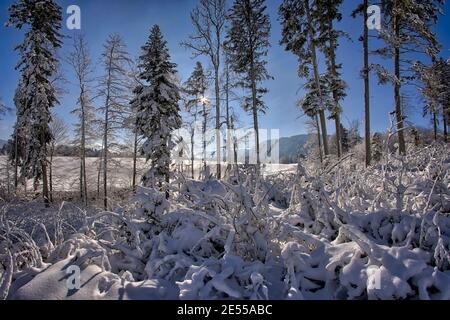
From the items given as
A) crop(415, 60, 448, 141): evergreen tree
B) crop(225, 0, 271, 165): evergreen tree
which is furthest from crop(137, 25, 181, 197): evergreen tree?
crop(415, 60, 448, 141): evergreen tree

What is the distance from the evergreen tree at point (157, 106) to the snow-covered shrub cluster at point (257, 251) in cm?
1146

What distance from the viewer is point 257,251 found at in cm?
285

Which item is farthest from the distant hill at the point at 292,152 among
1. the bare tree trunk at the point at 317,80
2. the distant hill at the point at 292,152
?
the bare tree trunk at the point at 317,80

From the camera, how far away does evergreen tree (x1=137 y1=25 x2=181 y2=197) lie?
1498 cm

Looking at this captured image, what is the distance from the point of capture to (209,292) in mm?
2260

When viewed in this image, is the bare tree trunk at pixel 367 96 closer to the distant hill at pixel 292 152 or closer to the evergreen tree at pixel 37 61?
the distant hill at pixel 292 152

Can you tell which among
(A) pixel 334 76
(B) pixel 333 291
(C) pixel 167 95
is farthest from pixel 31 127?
(B) pixel 333 291

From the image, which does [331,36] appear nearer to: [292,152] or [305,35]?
[305,35]

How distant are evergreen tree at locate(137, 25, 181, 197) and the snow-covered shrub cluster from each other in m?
11.5

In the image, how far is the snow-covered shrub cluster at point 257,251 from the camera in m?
2.21

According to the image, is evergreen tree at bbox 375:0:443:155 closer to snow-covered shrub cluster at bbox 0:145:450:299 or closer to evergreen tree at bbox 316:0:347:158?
evergreen tree at bbox 316:0:347:158

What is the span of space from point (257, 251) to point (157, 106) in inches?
535
